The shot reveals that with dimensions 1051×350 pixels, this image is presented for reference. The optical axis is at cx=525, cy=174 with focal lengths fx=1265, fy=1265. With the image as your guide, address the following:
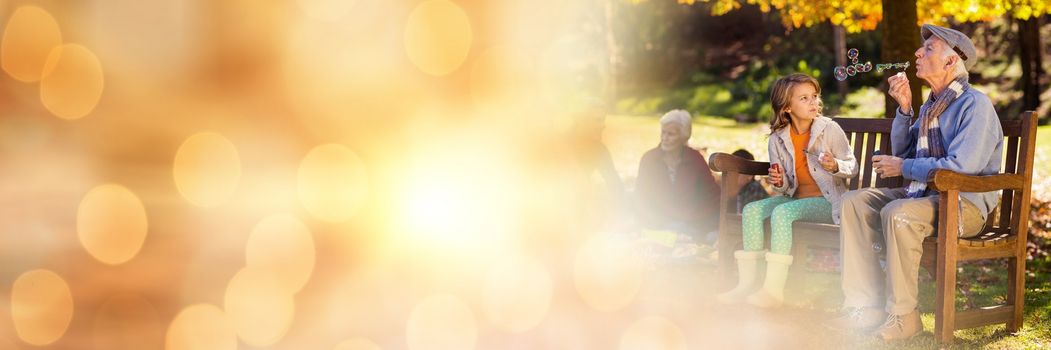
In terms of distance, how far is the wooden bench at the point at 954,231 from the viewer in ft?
18.9

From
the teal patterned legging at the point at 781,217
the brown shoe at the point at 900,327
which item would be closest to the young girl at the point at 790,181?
the teal patterned legging at the point at 781,217

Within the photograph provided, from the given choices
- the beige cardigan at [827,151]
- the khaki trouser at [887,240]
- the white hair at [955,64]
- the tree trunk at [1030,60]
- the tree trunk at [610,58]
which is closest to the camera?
the khaki trouser at [887,240]

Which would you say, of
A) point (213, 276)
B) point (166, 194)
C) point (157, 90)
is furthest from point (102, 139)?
point (213, 276)

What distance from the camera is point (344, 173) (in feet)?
51.2

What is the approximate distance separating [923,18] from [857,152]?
19.4ft

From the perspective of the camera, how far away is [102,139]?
18.1m

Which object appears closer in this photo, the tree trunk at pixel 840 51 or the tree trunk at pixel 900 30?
the tree trunk at pixel 900 30

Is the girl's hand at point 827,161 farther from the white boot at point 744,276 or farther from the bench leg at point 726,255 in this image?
the bench leg at point 726,255

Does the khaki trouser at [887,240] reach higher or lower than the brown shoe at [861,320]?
higher

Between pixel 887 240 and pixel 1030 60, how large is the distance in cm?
1818

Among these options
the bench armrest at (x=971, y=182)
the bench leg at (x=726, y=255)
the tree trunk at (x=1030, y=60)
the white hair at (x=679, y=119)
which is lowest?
the bench leg at (x=726, y=255)

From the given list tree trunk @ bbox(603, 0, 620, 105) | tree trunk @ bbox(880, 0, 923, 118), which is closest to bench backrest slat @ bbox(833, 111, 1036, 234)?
tree trunk @ bbox(880, 0, 923, 118)

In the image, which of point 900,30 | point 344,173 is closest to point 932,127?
point 900,30

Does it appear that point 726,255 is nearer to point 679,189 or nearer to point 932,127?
point 932,127
